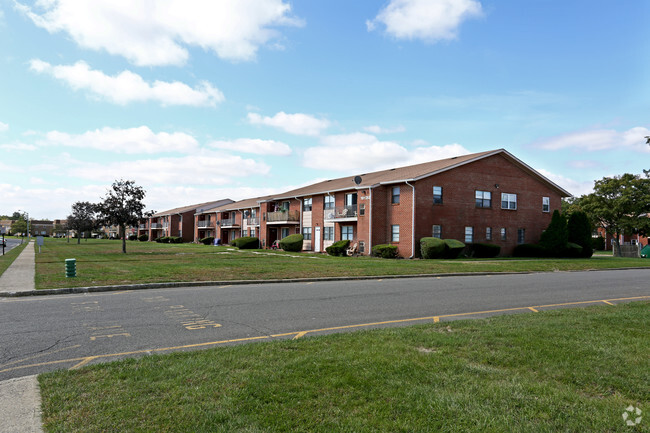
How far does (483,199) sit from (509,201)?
3148 millimetres

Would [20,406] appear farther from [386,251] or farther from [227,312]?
[386,251]

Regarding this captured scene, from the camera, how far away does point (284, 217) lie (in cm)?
4525

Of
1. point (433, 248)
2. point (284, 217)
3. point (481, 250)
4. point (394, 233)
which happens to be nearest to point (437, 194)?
point (394, 233)

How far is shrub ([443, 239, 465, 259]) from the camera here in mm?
29880

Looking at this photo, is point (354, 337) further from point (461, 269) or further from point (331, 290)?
point (461, 269)

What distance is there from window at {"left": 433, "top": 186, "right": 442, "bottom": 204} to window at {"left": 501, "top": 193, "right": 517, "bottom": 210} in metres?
7.08

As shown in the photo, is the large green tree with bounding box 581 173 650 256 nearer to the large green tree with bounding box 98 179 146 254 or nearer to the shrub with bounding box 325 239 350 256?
the shrub with bounding box 325 239 350 256

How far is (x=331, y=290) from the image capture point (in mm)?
13047

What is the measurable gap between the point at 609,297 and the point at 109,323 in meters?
12.7

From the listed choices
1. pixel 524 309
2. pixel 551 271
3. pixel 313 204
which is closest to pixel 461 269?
pixel 551 271

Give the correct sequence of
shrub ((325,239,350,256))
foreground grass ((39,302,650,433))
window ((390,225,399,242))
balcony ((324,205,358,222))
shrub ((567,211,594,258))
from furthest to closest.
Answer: shrub ((567,211,594,258))
balcony ((324,205,358,222))
shrub ((325,239,350,256))
window ((390,225,399,242))
foreground grass ((39,302,650,433))

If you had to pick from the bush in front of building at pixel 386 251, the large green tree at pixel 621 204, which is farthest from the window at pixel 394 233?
the large green tree at pixel 621 204

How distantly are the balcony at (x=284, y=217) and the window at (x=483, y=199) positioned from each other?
58.8 feet

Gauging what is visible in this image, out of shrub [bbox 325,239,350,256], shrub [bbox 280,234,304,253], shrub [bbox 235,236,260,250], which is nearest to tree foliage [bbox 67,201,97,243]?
shrub [bbox 235,236,260,250]
